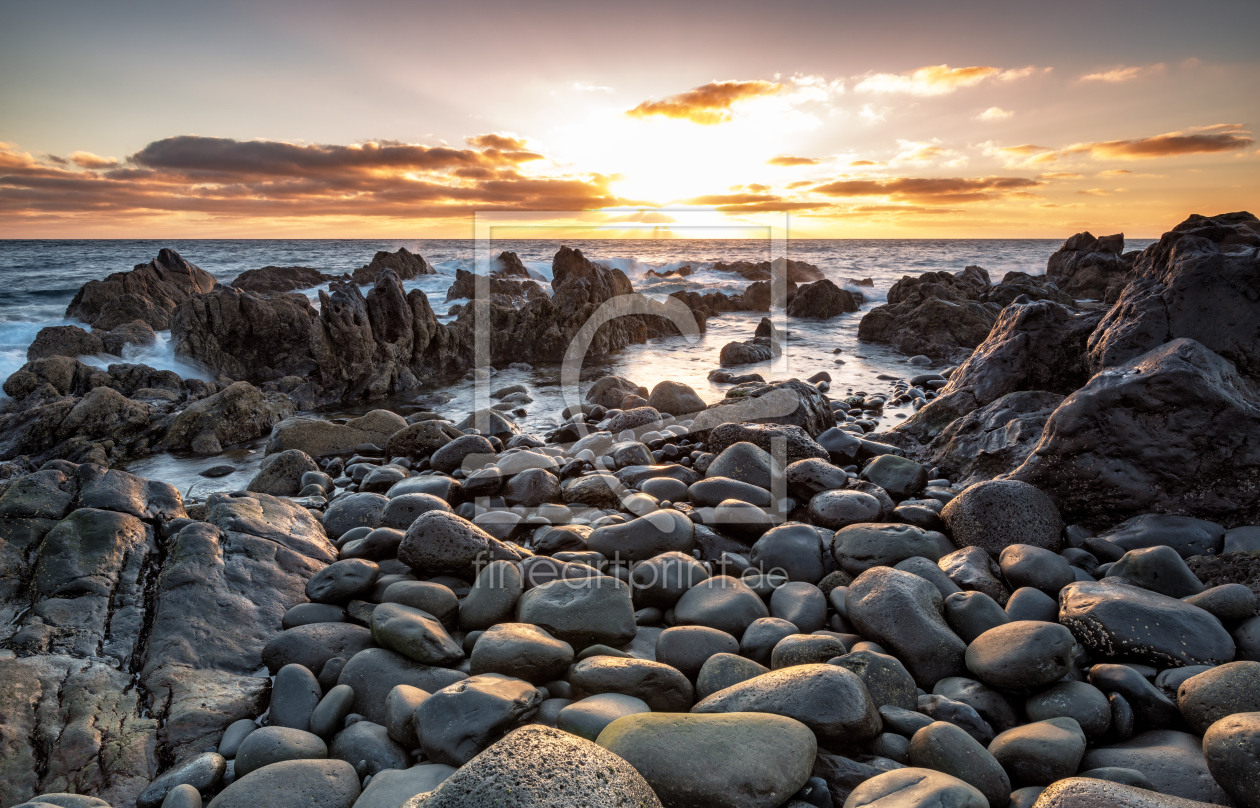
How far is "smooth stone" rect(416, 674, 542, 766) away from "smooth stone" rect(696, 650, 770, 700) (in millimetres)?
774

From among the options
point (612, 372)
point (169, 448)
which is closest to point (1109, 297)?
point (612, 372)

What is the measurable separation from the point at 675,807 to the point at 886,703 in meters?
1.11

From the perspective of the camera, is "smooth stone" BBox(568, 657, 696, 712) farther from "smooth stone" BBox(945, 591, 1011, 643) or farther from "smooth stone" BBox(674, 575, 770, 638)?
"smooth stone" BBox(945, 591, 1011, 643)

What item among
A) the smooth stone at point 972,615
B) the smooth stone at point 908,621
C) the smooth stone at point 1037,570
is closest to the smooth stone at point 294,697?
the smooth stone at point 908,621

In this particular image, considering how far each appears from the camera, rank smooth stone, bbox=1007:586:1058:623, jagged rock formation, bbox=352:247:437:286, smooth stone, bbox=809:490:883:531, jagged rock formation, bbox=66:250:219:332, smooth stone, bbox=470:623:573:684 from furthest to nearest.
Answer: jagged rock formation, bbox=352:247:437:286, jagged rock formation, bbox=66:250:219:332, smooth stone, bbox=809:490:883:531, smooth stone, bbox=1007:586:1058:623, smooth stone, bbox=470:623:573:684

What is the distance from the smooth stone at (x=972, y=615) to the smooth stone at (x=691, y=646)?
45.1 inches

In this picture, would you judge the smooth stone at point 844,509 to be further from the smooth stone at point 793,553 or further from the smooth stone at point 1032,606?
the smooth stone at point 1032,606

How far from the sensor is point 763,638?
307 centimetres

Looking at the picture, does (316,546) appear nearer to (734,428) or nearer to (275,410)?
(734,428)

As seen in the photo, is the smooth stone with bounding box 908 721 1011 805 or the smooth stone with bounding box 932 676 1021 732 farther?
the smooth stone with bounding box 932 676 1021 732

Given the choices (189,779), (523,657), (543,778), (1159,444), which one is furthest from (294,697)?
(1159,444)

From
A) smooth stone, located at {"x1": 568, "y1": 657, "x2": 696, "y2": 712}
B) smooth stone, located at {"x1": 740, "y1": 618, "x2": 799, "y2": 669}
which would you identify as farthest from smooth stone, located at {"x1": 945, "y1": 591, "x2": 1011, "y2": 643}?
smooth stone, located at {"x1": 568, "y1": 657, "x2": 696, "y2": 712}

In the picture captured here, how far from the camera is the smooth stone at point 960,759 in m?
2.12

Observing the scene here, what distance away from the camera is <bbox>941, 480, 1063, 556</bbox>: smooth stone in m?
4.01
